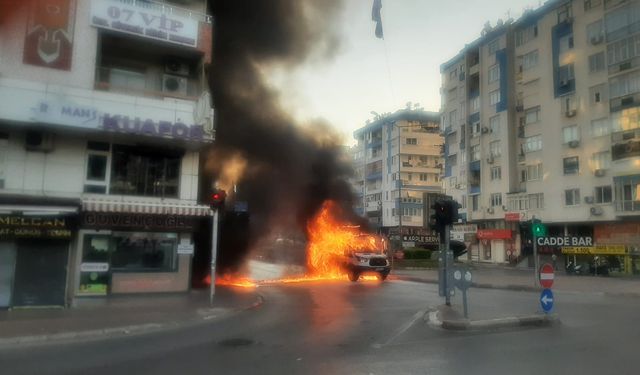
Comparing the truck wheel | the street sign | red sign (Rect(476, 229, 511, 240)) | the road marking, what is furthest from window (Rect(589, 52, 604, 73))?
the road marking

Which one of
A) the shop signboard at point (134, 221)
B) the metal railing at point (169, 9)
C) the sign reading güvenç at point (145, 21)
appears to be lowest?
the shop signboard at point (134, 221)

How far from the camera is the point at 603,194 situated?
35.2m

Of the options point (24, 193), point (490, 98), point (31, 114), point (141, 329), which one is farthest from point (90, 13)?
point (490, 98)

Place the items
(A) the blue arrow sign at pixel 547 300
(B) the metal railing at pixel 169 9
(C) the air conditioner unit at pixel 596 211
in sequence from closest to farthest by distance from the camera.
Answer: (A) the blue arrow sign at pixel 547 300 → (B) the metal railing at pixel 169 9 → (C) the air conditioner unit at pixel 596 211

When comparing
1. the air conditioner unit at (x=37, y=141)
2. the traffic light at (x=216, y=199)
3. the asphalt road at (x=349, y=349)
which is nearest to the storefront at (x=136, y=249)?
the traffic light at (x=216, y=199)

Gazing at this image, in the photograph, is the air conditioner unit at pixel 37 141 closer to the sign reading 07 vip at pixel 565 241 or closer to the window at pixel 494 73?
the sign reading 07 vip at pixel 565 241

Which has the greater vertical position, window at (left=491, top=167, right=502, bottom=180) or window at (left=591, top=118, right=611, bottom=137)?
window at (left=591, top=118, right=611, bottom=137)

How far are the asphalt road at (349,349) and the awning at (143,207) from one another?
418cm

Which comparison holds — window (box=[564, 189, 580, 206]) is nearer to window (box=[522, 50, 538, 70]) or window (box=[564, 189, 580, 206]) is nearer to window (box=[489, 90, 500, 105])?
window (box=[489, 90, 500, 105])

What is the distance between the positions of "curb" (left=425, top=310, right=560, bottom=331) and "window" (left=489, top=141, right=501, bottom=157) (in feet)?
118

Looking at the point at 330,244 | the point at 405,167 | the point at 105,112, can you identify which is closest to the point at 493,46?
the point at 405,167

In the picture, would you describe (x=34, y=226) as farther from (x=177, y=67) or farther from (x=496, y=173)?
(x=496, y=173)

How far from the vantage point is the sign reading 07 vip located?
35.0m

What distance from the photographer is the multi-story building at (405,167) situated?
219 ft
